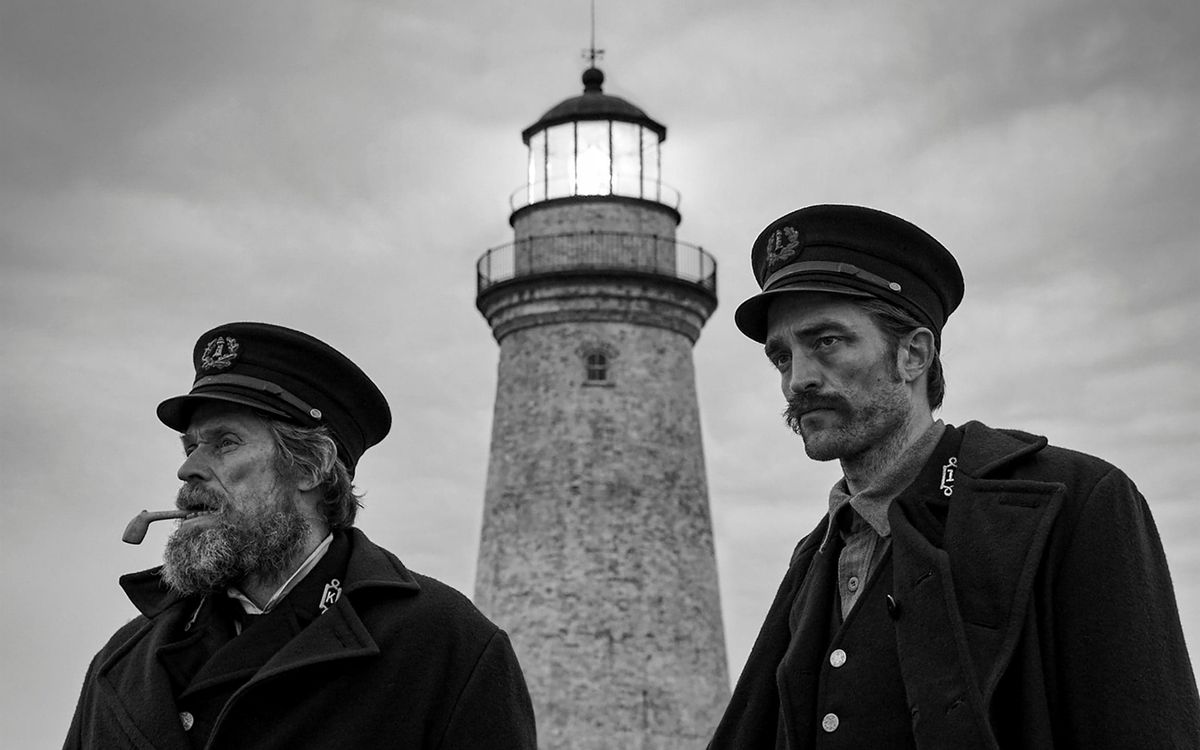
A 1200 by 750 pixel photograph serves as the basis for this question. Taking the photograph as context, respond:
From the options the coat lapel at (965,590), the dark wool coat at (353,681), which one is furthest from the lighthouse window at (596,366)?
the coat lapel at (965,590)

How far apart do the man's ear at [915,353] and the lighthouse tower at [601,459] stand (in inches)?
978

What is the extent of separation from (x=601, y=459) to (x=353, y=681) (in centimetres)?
2513

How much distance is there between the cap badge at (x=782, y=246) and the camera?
18.5ft

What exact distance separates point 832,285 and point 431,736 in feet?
6.33

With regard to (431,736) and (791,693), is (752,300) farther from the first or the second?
(431,736)

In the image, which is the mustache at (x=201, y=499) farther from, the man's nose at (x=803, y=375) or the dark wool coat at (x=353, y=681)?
the man's nose at (x=803, y=375)

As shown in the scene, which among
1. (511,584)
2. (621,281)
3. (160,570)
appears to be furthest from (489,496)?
(160,570)

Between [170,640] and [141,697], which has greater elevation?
[170,640]

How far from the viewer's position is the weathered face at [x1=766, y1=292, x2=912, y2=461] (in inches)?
210

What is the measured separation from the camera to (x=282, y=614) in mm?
6133

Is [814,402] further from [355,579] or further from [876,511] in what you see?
[355,579]

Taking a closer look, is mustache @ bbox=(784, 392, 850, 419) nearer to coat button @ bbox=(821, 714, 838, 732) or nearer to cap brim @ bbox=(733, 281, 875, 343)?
cap brim @ bbox=(733, 281, 875, 343)

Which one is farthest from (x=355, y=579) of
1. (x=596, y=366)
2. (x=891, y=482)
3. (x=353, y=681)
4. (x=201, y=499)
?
(x=596, y=366)

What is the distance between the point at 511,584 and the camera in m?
30.6
